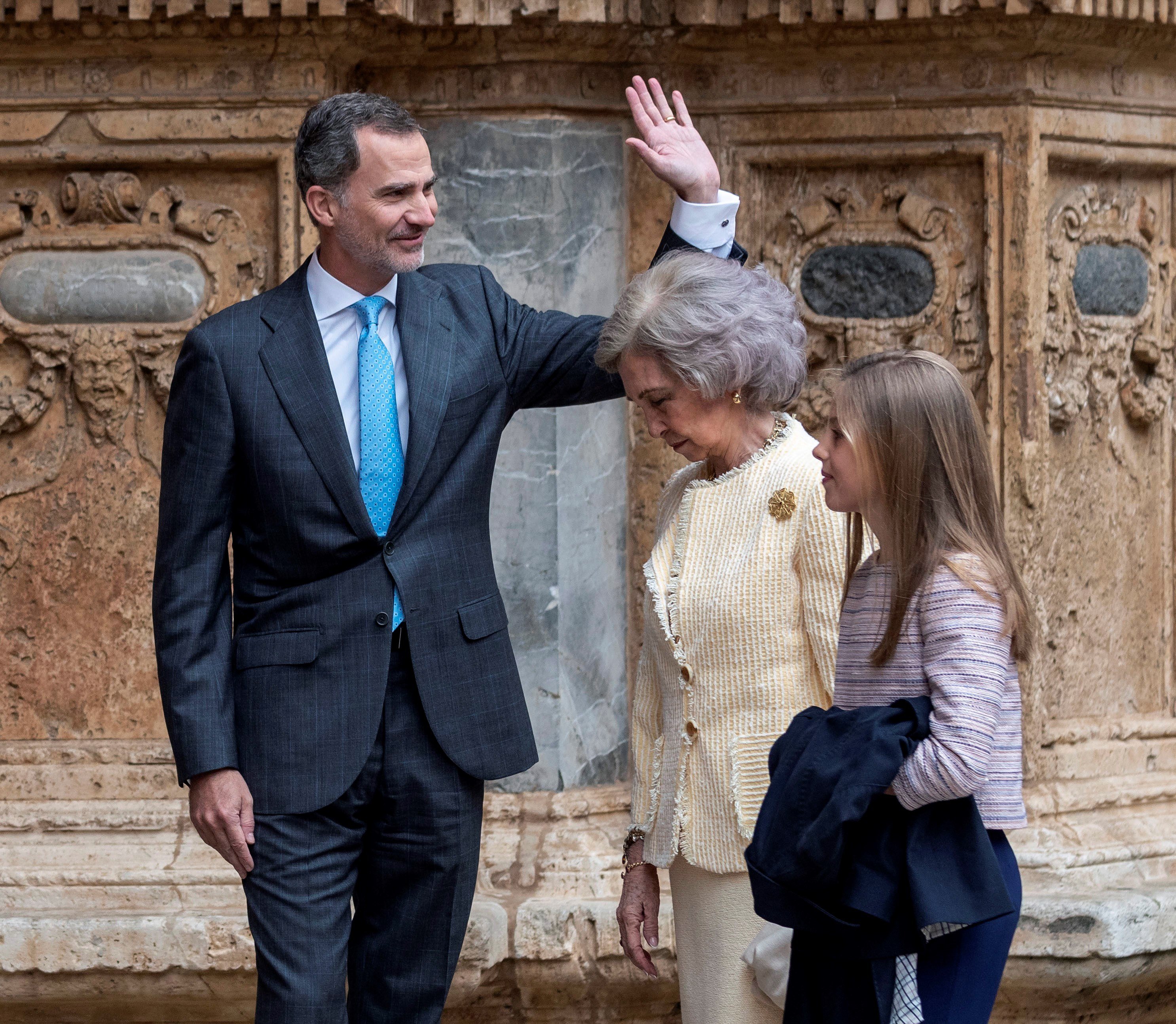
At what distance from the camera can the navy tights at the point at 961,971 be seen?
1.93 meters

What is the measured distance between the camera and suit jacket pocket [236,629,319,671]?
2521 millimetres

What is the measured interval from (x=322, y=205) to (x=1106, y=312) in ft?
7.47

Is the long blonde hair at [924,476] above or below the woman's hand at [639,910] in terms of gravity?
above

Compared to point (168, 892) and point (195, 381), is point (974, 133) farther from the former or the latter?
point (168, 892)

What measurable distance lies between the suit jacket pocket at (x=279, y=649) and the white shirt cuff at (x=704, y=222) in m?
0.91

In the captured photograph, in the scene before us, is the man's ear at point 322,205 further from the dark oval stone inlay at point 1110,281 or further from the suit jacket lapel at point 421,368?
the dark oval stone inlay at point 1110,281

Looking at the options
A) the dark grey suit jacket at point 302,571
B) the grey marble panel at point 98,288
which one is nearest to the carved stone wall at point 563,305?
the grey marble panel at point 98,288

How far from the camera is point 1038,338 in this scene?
383 cm

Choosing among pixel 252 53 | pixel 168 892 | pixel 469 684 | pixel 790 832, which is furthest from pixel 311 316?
pixel 168 892

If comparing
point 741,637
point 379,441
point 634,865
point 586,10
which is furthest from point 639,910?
point 586,10

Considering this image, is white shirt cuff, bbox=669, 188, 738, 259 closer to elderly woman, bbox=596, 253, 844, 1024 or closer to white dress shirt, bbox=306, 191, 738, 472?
white dress shirt, bbox=306, 191, 738, 472

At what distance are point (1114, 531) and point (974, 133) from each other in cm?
109

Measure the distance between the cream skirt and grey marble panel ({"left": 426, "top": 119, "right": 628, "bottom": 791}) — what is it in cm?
152

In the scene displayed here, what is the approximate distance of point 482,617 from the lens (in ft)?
8.59
